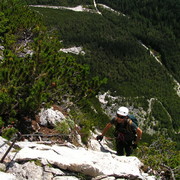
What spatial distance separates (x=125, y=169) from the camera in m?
5.84

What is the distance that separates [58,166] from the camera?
5191mm

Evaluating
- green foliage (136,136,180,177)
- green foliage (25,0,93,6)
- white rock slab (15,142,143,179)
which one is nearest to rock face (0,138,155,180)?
white rock slab (15,142,143,179)

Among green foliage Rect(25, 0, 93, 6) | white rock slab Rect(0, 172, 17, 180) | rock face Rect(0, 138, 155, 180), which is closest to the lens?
white rock slab Rect(0, 172, 17, 180)

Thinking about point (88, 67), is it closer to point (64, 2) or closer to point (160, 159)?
point (160, 159)

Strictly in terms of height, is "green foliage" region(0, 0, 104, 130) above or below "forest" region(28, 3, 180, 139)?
above

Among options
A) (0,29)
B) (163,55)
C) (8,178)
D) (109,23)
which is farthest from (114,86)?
(8,178)

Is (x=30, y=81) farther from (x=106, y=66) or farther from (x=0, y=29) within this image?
(x=106, y=66)

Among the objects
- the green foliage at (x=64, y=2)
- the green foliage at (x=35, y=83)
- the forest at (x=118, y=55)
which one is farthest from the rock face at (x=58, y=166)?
the green foliage at (x=64, y=2)

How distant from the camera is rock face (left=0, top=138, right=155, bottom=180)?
4805 mm

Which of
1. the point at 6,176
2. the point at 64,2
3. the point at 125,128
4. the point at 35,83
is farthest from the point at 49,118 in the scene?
the point at 64,2

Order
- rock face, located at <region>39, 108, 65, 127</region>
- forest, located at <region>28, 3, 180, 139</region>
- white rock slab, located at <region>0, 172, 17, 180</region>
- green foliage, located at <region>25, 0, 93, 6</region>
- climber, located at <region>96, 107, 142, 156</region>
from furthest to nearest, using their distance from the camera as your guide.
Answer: green foliage, located at <region>25, 0, 93, 6</region> → forest, located at <region>28, 3, 180, 139</region> → rock face, located at <region>39, 108, 65, 127</region> → climber, located at <region>96, 107, 142, 156</region> → white rock slab, located at <region>0, 172, 17, 180</region>

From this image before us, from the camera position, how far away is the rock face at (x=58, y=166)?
4.80 meters

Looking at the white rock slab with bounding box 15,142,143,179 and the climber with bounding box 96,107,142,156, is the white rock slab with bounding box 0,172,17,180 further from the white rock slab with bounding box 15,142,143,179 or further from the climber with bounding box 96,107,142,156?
the climber with bounding box 96,107,142,156

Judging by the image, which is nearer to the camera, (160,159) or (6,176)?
(6,176)
